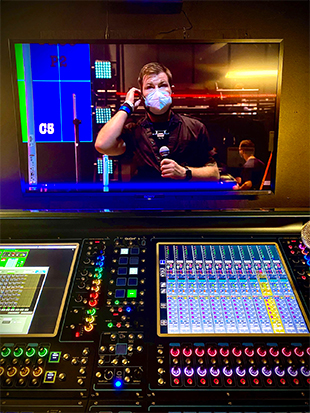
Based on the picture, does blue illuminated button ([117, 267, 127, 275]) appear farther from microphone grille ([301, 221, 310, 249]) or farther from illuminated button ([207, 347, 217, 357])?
microphone grille ([301, 221, 310, 249])

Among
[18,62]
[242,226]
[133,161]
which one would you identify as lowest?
[242,226]

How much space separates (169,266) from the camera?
1.17m

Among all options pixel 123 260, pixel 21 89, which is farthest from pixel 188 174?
pixel 21 89

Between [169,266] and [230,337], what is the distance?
1.16 feet

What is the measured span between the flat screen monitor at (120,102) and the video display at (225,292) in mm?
420

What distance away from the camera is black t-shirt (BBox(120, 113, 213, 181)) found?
147cm

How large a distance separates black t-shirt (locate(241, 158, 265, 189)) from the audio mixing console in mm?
377

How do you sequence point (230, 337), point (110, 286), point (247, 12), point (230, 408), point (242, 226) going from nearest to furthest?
point (230, 408) < point (230, 337) < point (110, 286) < point (242, 226) < point (247, 12)

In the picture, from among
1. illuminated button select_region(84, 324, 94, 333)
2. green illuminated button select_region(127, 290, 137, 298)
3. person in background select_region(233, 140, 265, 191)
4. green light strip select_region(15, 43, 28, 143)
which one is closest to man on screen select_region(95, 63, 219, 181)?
→ person in background select_region(233, 140, 265, 191)

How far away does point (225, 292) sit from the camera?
1074mm

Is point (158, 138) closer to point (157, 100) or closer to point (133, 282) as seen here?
point (157, 100)

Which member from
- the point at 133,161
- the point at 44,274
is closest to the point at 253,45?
the point at 133,161

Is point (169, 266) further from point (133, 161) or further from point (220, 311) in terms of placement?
point (133, 161)

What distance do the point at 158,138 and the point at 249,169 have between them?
1.72 feet
